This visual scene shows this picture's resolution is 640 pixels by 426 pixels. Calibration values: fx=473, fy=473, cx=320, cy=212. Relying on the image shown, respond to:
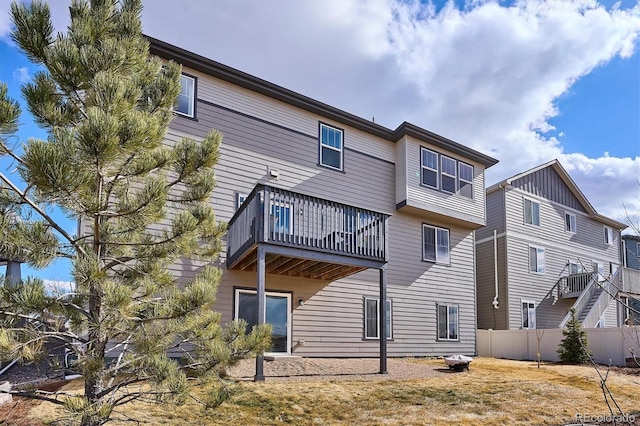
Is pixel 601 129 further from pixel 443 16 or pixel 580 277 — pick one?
pixel 580 277

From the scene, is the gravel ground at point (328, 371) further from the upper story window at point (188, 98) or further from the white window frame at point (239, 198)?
the upper story window at point (188, 98)

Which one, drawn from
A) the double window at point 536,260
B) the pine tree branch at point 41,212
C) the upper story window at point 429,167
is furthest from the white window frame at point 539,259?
the pine tree branch at point 41,212

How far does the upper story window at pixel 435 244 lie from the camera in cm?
1570

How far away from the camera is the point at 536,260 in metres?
20.8

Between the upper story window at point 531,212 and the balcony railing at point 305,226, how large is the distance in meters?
12.1

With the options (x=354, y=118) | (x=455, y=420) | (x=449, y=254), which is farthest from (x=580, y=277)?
(x=455, y=420)

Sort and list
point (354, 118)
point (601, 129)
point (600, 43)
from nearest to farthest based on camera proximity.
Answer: point (600, 43) < point (601, 129) < point (354, 118)

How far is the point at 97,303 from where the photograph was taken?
16.1 ft

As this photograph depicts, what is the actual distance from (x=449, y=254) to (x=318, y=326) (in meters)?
6.02

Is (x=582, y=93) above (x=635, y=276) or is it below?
above

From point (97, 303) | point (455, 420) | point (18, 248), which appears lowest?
point (455, 420)

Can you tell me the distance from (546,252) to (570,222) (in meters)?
2.86

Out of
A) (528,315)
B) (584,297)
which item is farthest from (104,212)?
(584,297)

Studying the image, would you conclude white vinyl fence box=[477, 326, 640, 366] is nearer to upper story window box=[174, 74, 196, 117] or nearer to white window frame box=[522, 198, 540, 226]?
white window frame box=[522, 198, 540, 226]
